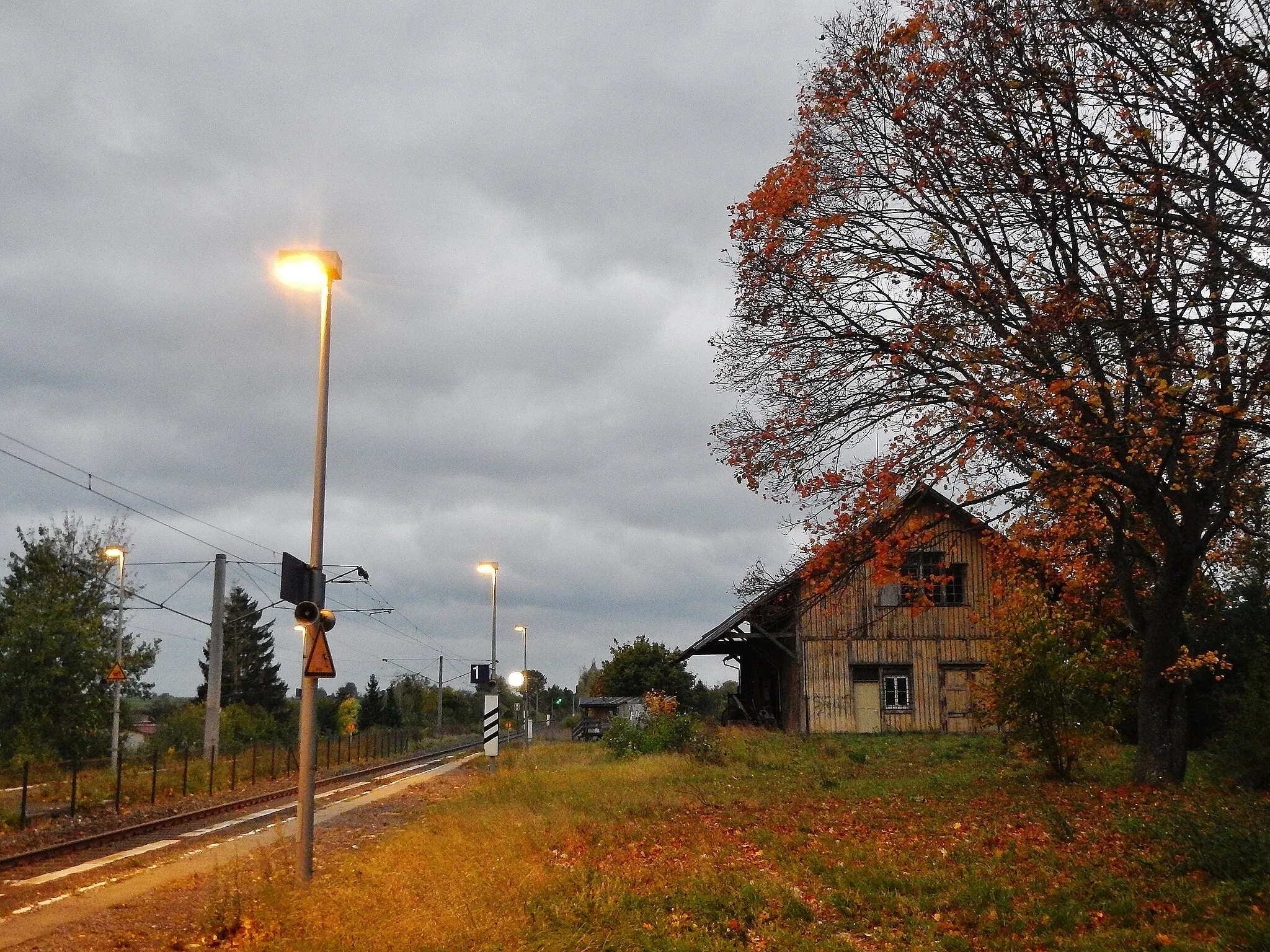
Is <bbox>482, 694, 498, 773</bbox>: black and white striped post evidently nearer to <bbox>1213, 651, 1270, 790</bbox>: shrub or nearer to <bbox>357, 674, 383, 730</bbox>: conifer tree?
<bbox>1213, 651, 1270, 790</bbox>: shrub

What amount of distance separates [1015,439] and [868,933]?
6.89m

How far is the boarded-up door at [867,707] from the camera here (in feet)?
123

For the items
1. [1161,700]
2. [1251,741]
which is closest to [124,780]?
[1161,700]

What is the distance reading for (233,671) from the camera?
83.2 m

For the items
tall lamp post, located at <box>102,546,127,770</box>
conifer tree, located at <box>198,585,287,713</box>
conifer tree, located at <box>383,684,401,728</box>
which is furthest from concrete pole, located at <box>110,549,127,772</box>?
conifer tree, located at <box>383,684,401,728</box>

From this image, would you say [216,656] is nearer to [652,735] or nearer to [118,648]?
[118,648]

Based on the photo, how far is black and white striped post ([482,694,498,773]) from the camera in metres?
33.5

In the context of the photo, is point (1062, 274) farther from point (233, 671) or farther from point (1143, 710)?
point (233, 671)

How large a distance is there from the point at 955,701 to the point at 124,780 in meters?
25.4

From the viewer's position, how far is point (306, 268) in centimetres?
1253

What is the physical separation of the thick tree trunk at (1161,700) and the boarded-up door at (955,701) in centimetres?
2037

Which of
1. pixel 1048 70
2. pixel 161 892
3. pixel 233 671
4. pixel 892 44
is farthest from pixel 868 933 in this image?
pixel 233 671

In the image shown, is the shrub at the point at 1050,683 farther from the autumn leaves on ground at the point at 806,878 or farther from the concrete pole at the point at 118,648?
the concrete pole at the point at 118,648

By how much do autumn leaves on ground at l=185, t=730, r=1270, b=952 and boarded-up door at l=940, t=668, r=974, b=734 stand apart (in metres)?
18.5
